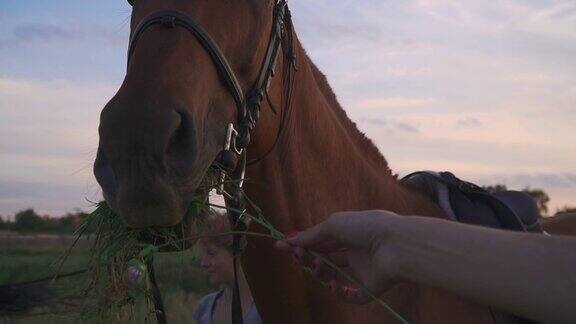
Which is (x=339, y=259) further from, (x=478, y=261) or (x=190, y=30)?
(x=190, y=30)

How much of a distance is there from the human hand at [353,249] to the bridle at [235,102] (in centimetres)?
48

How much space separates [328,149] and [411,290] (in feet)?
2.56

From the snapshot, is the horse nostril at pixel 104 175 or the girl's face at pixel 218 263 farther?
the girl's face at pixel 218 263

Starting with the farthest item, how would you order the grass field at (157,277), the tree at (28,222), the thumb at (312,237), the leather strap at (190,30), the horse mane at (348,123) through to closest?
the tree at (28,222)
the horse mane at (348,123)
the grass field at (157,277)
the leather strap at (190,30)
the thumb at (312,237)

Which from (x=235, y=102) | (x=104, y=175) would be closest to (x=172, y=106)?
(x=104, y=175)

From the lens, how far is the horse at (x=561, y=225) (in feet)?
14.7

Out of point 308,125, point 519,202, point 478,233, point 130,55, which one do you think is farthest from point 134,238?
point 519,202

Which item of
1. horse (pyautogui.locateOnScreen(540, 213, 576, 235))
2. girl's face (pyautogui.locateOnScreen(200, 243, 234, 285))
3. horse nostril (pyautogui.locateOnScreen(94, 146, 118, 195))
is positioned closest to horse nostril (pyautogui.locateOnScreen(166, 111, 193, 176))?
horse nostril (pyautogui.locateOnScreen(94, 146, 118, 195))

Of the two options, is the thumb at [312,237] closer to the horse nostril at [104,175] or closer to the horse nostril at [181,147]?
the horse nostril at [181,147]

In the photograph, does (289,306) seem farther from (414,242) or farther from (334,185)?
(414,242)

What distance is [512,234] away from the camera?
4.90ft

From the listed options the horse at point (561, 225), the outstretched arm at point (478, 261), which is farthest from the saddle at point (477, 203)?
the outstretched arm at point (478, 261)

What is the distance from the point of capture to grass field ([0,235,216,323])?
119 inches

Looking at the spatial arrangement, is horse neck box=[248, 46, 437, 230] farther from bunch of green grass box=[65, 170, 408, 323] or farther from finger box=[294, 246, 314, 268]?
finger box=[294, 246, 314, 268]
